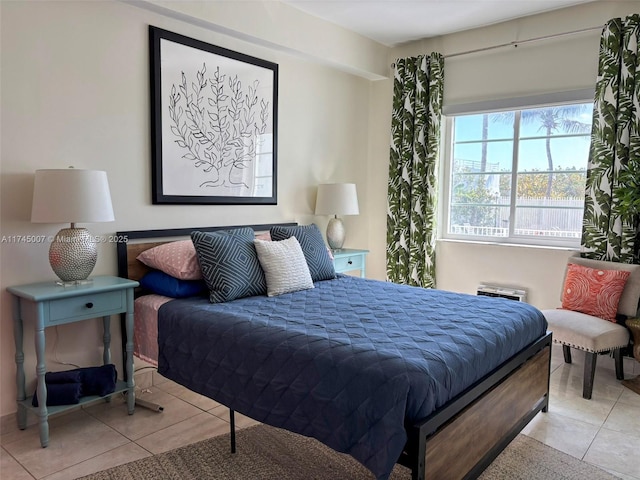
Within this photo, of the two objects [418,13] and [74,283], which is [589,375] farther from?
[74,283]

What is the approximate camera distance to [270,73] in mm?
3770

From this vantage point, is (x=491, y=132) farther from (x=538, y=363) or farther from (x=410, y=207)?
(x=538, y=363)

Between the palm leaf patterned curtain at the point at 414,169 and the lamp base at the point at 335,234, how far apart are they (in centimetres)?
59

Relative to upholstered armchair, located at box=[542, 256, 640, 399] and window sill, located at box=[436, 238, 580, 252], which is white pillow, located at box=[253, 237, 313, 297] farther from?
window sill, located at box=[436, 238, 580, 252]

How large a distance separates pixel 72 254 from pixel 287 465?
5.00ft

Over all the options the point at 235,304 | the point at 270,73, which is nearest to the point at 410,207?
the point at 270,73

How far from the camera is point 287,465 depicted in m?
2.18

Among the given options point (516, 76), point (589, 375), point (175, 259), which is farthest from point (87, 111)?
point (589, 375)

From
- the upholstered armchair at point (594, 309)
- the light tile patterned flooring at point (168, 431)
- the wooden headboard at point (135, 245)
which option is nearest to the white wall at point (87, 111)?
the wooden headboard at point (135, 245)

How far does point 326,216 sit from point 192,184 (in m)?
1.56

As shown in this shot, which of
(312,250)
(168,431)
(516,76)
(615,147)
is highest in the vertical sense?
(516,76)

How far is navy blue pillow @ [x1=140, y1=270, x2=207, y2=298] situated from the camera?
9.19 ft

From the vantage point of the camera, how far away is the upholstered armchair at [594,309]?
2.98 metres

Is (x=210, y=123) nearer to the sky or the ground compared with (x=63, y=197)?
nearer to the sky
